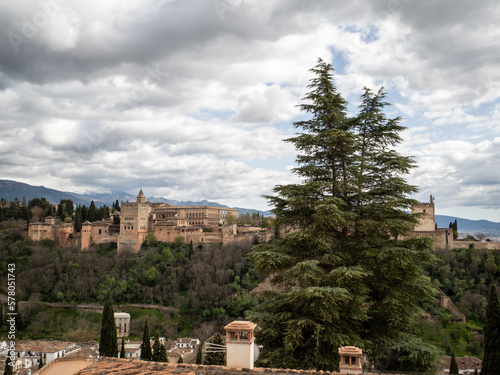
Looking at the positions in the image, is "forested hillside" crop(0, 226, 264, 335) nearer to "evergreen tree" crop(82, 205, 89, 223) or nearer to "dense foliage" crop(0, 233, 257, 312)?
"dense foliage" crop(0, 233, 257, 312)

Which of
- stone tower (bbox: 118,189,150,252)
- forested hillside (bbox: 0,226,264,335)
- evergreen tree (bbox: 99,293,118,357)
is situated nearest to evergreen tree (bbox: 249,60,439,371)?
evergreen tree (bbox: 99,293,118,357)

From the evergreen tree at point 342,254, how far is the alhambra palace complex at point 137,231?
44580mm

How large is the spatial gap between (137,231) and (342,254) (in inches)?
1925

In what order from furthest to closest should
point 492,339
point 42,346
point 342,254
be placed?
point 42,346, point 492,339, point 342,254

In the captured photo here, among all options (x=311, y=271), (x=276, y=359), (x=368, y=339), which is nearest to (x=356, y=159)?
(x=311, y=271)

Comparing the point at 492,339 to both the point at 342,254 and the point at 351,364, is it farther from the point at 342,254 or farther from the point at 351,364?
the point at 351,364

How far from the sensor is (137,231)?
54.5m

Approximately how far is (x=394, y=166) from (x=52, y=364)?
52.4 ft

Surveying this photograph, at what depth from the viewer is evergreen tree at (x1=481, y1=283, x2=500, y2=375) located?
44.5 ft

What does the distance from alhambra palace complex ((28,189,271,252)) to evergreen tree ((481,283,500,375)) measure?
4086 centimetres

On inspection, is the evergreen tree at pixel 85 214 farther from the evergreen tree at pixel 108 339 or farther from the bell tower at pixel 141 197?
the evergreen tree at pixel 108 339

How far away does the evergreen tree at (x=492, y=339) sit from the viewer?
13.6 metres

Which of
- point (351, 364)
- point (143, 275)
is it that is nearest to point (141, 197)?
point (143, 275)

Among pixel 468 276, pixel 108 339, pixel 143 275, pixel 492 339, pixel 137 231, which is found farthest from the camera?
pixel 137 231
